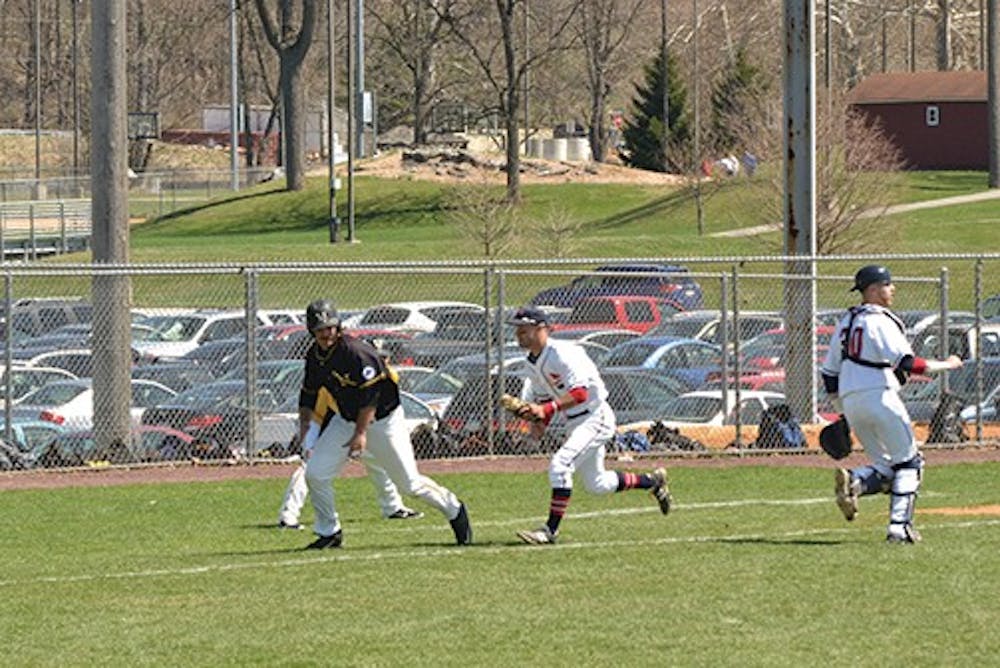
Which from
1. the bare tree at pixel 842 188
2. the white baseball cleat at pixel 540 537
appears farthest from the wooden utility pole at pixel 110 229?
the bare tree at pixel 842 188

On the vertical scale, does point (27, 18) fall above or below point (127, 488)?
above

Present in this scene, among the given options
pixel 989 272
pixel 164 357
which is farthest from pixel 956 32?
pixel 164 357

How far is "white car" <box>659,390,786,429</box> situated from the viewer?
940 inches

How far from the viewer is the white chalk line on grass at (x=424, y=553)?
43.6ft

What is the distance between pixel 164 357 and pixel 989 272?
67.2 ft

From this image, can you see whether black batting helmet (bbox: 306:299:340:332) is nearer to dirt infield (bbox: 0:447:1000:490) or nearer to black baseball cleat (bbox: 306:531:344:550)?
black baseball cleat (bbox: 306:531:344:550)

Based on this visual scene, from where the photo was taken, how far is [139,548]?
50.4 feet

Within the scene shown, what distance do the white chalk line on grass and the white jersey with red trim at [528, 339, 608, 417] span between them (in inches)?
35.9

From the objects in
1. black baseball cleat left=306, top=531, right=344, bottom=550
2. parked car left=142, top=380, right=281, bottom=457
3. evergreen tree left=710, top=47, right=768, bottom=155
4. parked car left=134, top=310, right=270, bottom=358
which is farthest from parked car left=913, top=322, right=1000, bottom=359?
evergreen tree left=710, top=47, right=768, bottom=155

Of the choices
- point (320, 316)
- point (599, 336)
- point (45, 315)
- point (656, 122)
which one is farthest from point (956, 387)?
point (656, 122)

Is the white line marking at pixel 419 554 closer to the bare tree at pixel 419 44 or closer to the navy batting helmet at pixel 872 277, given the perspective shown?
the navy batting helmet at pixel 872 277

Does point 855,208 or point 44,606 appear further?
point 855,208

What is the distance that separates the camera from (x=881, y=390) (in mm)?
13609

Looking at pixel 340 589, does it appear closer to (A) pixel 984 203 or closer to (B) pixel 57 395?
(B) pixel 57 395
